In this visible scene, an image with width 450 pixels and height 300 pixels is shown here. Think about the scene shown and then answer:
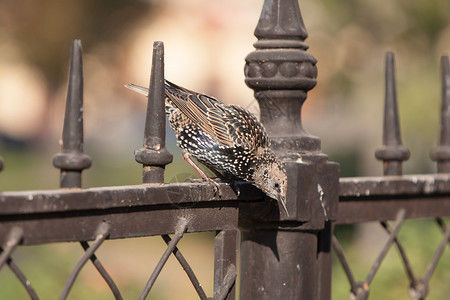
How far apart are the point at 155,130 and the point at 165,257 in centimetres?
36

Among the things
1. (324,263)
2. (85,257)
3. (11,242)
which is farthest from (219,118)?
(11,242)

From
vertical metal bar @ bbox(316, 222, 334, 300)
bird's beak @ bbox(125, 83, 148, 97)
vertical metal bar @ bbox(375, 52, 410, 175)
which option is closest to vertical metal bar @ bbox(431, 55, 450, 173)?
vertical metal bar @ bbox(375, 52, 410, 175)

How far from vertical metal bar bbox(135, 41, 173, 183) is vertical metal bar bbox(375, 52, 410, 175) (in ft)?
3.77

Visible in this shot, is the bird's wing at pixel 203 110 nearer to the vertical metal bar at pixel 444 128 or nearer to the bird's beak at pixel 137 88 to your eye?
the bird's beak at pixel 137 88

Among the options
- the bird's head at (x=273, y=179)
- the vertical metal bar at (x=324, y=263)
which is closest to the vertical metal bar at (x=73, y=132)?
the bird's head at (x=273, y=179)

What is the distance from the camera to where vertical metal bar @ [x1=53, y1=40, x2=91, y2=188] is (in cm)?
195

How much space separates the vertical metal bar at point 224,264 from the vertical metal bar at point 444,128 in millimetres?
1314

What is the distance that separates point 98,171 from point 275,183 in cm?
1811

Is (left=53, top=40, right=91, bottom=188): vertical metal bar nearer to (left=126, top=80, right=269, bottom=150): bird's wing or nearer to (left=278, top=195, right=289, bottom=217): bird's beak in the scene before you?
(left=278, top=195, right=289, bottom=217): bird's beak

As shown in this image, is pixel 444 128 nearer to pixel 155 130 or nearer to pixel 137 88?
pixel 137 88

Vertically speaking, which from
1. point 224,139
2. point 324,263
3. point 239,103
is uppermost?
point 239,103

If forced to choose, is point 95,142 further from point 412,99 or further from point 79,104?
point 79,104

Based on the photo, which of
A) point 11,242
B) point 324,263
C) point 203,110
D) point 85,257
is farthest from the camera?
point 203,110

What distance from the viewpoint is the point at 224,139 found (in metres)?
3.17
